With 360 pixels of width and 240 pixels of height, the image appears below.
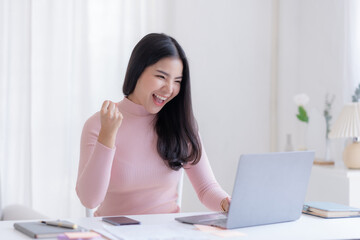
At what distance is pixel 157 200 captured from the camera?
1775mm

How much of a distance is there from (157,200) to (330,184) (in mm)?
1217

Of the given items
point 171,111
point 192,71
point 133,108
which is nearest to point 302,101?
point 192,71

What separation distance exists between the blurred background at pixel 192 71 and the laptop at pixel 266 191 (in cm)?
158

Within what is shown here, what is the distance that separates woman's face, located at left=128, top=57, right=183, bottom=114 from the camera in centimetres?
171

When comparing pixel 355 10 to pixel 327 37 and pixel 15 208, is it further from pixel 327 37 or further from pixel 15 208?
pixel 15 208

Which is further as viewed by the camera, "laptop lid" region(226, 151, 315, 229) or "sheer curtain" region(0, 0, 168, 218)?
"sheer curtain" region(0, 0, 168, 218)

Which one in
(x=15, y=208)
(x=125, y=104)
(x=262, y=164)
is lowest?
(x=15, y=208)

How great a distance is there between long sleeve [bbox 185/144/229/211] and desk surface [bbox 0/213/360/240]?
0.29 m

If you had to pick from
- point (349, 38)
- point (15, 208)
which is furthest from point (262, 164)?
point (349, 38)

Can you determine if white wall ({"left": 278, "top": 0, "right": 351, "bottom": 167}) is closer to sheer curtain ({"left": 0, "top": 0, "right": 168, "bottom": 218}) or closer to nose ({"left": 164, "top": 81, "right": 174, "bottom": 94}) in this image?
sheer curtain ({"left": 0, "top": 0, "right": 168, "bottom": 218})

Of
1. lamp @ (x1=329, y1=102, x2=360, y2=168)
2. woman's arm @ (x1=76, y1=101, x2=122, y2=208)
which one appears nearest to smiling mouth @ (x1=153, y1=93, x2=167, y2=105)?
woman's arm @ (x1=76, y1=101, x2=122, y2=208)

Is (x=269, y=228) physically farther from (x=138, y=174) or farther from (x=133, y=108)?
(x=133, y=108)

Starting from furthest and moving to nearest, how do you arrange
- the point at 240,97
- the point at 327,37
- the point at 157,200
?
1. the point at 240,97
2. the point at 327,37
3. the point at 157,200

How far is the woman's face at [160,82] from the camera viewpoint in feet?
5.61
